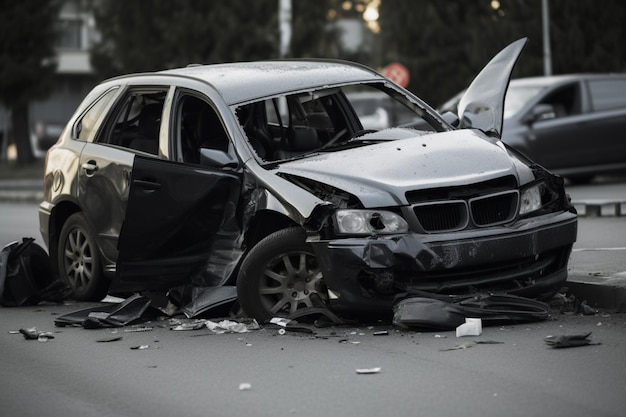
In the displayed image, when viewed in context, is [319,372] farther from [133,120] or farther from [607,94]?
[607,94]

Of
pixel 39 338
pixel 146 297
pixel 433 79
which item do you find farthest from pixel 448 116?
pixel 433 79

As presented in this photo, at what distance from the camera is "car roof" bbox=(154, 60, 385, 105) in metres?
9.23

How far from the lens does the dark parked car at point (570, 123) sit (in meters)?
19.9

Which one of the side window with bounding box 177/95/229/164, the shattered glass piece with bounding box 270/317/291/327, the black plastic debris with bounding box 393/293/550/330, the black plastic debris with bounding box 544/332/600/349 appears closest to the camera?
the black plastic debris with bounding box 544/332/600/349

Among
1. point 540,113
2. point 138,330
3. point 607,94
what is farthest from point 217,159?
point 607,94

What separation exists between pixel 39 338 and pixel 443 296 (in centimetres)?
247

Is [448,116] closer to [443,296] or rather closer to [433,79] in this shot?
[443,296]

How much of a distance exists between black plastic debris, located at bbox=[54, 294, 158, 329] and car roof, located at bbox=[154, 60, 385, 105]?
57.4 inches

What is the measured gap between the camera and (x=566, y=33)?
34188mm

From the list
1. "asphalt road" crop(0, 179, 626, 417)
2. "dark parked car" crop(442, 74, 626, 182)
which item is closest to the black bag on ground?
"asphalt road" crop(0, 179, 626, 417)

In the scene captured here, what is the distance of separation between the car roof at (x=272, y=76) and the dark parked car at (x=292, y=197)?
2 cm

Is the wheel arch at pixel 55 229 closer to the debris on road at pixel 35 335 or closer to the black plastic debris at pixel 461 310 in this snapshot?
the debris on road at pixel 35 335

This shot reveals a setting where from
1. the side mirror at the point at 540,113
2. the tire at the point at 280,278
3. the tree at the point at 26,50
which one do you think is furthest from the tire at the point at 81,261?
the tree at the point at 26,50

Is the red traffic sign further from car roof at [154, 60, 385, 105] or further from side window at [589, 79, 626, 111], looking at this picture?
car roof at [154, 60, 385, 105]
